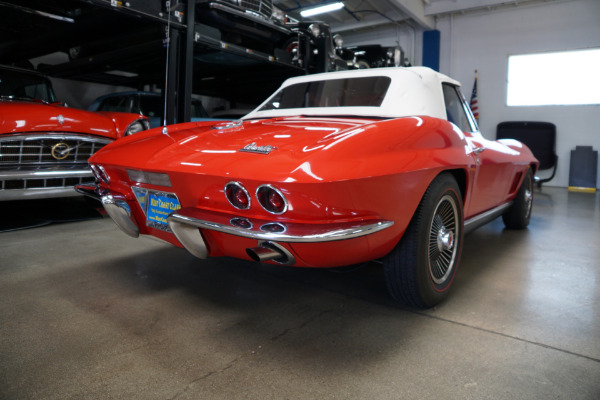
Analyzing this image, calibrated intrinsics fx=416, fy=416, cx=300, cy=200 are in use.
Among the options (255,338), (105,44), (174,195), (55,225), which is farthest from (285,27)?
(255,338)

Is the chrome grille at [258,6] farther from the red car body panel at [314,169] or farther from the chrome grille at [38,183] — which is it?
the red car body panel at [314,169]

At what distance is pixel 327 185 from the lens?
1.34 meters

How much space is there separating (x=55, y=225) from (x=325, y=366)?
9.90 feet

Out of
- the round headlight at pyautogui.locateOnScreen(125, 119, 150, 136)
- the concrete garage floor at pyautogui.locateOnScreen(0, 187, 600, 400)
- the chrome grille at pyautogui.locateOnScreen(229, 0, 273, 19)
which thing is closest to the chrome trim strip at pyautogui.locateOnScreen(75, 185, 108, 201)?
the concrete garage floor at pyautogui.locateOnScreen(0, 187, 600, 400)

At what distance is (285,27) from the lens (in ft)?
17.5

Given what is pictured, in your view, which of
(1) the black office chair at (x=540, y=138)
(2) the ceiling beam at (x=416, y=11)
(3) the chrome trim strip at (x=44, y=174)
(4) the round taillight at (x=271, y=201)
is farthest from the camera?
(2) the ceiling beam at (x=416, y=11)

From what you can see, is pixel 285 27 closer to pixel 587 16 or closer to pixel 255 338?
pixel 255 338

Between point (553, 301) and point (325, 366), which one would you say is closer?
point (325, 366)

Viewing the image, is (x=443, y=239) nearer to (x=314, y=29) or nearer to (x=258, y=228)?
(x=258, y=228)

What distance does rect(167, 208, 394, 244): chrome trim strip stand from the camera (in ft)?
4.48

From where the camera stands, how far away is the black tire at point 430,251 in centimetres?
172

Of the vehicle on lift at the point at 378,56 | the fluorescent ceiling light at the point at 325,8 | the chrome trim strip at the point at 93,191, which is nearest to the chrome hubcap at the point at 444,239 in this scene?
the chrome trim strip at the point at 93,191

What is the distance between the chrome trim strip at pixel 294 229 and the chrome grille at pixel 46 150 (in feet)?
7.33

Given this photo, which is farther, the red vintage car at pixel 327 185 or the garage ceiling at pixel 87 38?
the garage ceiling at pixel 87 38
